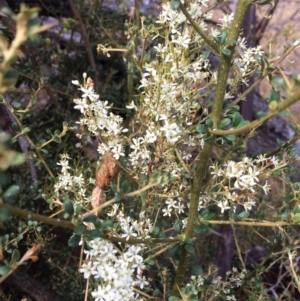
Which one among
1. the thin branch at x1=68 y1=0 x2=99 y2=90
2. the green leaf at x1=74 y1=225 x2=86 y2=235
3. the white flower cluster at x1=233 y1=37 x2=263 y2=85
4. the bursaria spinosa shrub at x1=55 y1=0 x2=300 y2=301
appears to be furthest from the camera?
the thin branch at x1=68 y1=0 x2=99 y2=90

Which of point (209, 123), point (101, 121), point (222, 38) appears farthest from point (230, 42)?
point (101, 121)

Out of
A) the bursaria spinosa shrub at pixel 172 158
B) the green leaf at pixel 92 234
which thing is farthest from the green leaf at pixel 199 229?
the green leaf at pixel 92 234

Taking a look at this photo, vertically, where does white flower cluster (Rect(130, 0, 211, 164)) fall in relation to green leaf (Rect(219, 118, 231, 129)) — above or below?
above

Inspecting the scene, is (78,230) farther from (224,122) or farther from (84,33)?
(84,33)

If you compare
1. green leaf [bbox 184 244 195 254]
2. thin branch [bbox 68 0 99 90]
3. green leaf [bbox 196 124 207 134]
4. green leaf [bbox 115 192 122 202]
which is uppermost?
thin branch [bbox 68 0 99 90]

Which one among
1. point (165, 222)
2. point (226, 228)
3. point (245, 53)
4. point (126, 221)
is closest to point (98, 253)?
point (126, 221)

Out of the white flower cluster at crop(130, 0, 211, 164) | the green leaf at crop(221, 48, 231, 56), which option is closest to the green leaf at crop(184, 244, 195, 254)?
the white flower cluster at crop(130, 0, 211, 164)

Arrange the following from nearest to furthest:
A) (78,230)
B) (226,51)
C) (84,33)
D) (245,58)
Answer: (78,230) < (226,51) < (245,58) < (84,33)

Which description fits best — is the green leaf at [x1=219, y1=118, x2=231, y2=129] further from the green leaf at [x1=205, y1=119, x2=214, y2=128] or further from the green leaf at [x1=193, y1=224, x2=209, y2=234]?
the green leaf at [x1=193, y1=224, x2=209, y2=234]
